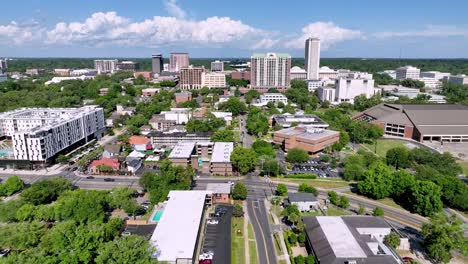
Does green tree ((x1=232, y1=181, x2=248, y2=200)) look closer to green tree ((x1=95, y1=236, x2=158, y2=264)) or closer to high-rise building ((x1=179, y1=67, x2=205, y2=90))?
green tree ((x1=95, y1=236, x2=158, y2=264))

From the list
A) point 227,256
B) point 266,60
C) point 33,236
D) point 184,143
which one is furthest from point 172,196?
point 266,60

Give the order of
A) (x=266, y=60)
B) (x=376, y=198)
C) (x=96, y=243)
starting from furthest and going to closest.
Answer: (x=266, y=60) < (x=376, y=198) < (x=96, y=243)

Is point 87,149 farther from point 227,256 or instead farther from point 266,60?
point 266,60

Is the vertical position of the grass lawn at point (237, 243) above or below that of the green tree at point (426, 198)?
below

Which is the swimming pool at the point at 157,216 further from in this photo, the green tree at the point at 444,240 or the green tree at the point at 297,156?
the green tree at the point at 444,240

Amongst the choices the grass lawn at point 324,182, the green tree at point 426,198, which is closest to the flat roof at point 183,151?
the grass lawn at point 324,182

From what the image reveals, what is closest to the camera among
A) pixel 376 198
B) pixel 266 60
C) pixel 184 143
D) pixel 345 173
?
pixel 376 198
